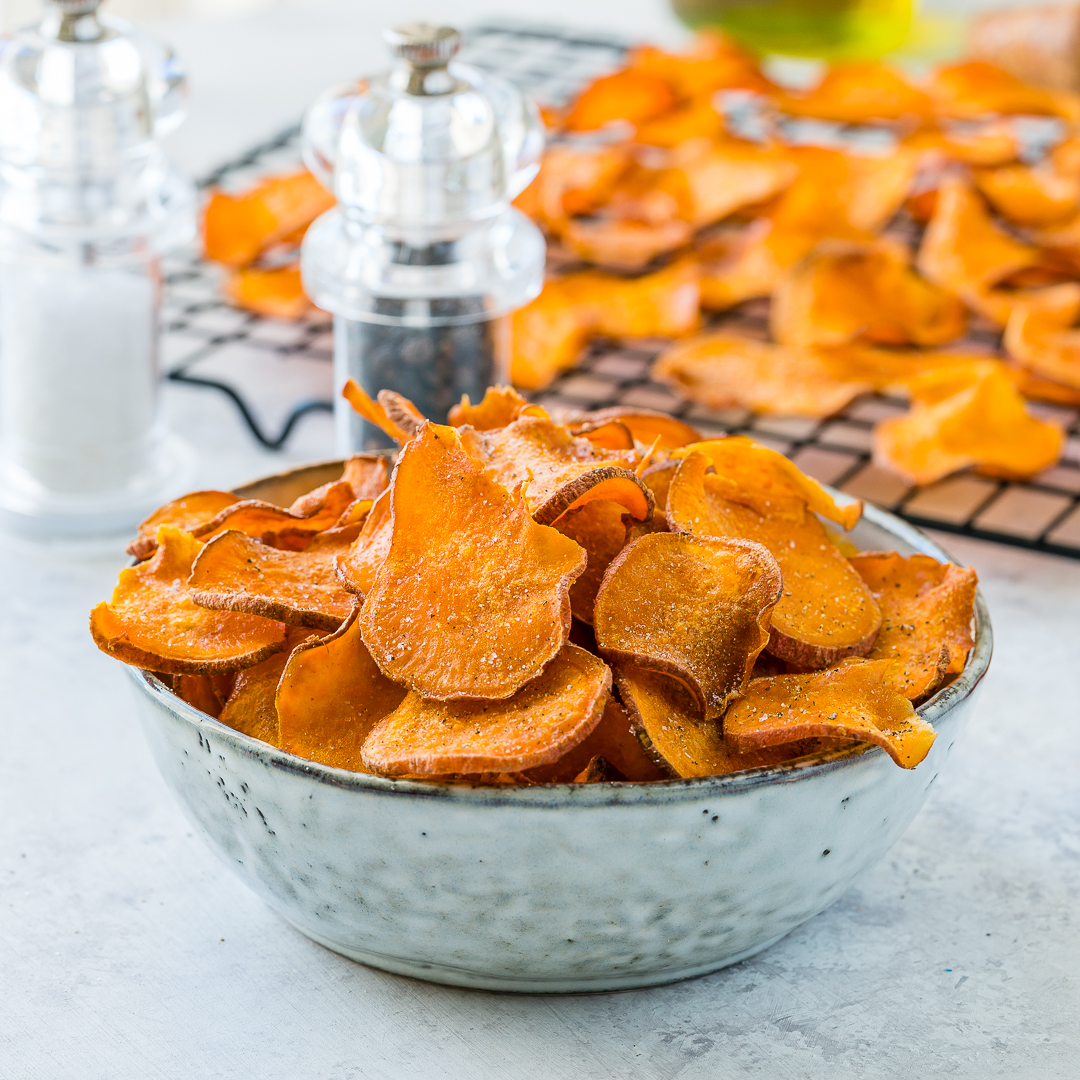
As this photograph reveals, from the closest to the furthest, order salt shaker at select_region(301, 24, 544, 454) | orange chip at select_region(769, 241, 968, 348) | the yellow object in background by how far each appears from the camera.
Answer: salt shaker at select_region(301, 24, 544, 454) < orange chip at select_region(769, 241, 968, 348) < the yellow object in background

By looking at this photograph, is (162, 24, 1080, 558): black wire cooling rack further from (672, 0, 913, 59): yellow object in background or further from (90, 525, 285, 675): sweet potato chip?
(672, 0, 913, 59): yellow object in background

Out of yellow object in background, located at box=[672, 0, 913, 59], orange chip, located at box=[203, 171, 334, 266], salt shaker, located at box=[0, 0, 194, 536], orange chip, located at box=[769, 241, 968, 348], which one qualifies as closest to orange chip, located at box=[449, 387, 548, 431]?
salt shaker, located at box=[0, 0, 194, 536]

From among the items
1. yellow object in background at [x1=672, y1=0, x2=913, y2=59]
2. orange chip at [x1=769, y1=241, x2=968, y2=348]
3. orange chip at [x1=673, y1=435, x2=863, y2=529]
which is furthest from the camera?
yellow object in background at [x1=672, y1=0, x2=913, y2=59]

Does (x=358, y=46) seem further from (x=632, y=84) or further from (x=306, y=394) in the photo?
(x=306, y=394)

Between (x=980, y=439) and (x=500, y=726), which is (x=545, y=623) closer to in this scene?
(x=500, y=726)

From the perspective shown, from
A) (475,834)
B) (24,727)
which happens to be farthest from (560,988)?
(24,727)

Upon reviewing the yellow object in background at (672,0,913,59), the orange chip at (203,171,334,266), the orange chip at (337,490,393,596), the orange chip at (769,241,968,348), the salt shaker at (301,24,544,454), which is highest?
the orange chip at (337,490,393,596)

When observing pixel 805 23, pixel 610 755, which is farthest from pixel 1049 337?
pixel 805 23
